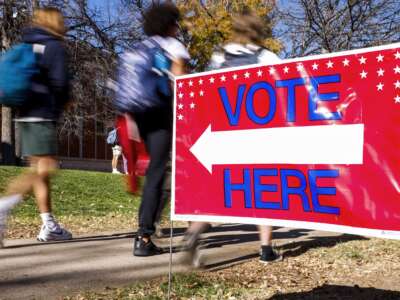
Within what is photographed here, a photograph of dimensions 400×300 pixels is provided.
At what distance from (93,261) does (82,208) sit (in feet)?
13.2

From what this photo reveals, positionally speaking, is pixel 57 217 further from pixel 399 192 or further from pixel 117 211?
pixel 399 192

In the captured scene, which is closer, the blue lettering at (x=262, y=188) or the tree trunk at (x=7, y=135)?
the blue lettering at (x=262, y=188)

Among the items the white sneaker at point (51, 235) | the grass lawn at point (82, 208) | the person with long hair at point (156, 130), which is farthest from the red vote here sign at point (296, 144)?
the grass lawn at point (82, 208)

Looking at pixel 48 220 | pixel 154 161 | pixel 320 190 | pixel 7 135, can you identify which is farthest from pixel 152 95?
pixel 7 135

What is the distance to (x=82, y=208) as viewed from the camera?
8305 millimetres

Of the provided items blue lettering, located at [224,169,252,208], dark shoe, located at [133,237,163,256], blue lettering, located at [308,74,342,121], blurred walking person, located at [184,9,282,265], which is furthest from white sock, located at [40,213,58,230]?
blue lettering, located at [308,74,342,121]

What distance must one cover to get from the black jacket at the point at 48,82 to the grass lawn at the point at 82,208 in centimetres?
130

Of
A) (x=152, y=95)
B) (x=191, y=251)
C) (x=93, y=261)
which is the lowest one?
(x=93, y=261)

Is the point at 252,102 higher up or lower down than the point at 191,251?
higher up

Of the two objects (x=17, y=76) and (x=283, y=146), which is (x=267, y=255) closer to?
(x=283, y=146)

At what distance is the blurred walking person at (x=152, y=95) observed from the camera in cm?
434

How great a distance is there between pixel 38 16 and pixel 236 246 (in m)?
2.68

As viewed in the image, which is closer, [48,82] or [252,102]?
[252,102]

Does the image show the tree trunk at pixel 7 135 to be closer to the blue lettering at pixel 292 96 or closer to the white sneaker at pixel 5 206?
the white sneaker at pixel 5 206
